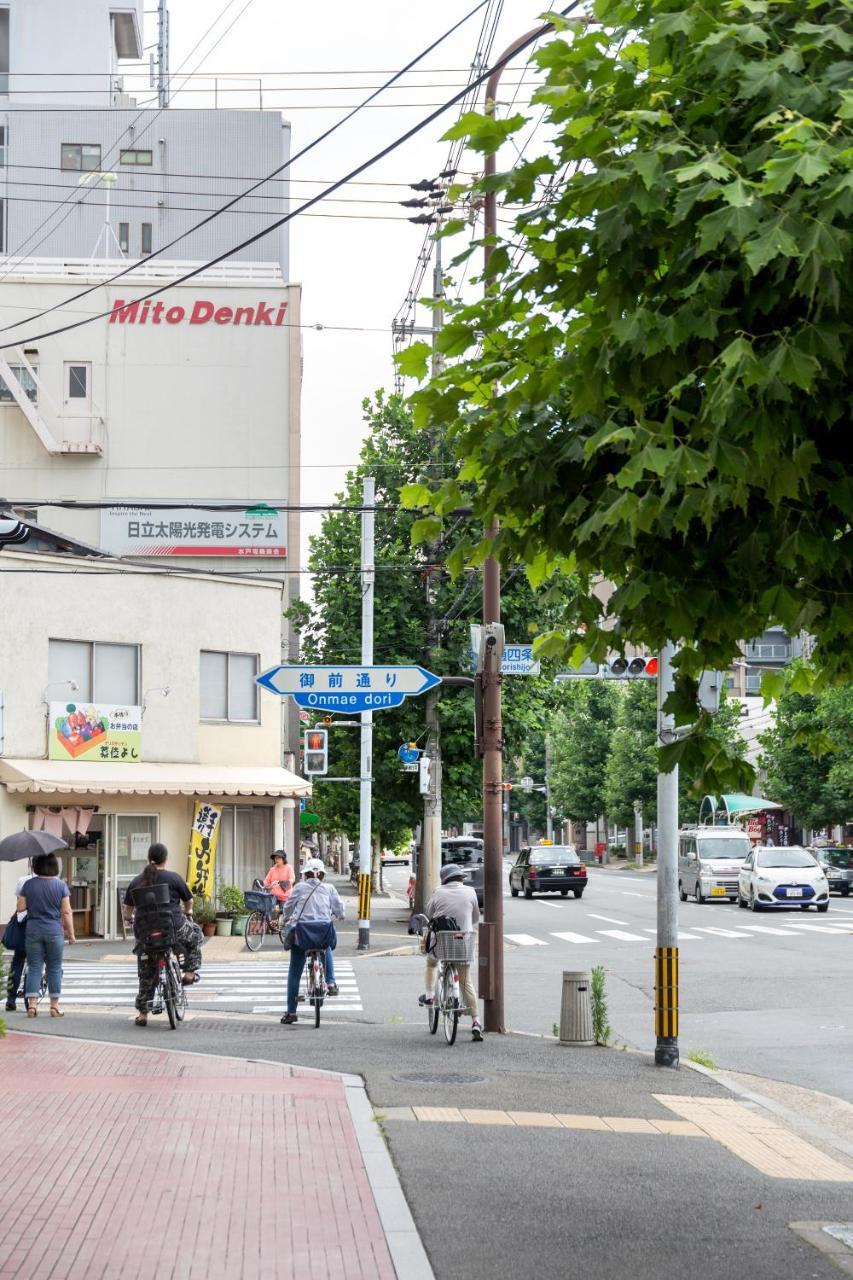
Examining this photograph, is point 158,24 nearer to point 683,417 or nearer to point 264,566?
point 264,566

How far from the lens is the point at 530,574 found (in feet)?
23.9

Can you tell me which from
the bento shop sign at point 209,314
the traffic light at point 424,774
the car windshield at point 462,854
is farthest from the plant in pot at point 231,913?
the bento shop sign at point 209,314

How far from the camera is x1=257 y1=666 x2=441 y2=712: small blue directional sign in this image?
21.2m

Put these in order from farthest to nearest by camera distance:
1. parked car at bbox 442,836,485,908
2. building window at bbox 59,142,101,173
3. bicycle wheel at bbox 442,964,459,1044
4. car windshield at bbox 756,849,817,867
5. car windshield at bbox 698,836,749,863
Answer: building window at bbox 59,142,101,173
parked car at bbox 442,836,485,908
car windshield at bbox 698,836,749,863
car windshield at bbox 756,849,817,867
bicycle wheel at bbox 442,964,459,1044

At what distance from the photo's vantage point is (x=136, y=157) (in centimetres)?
5700

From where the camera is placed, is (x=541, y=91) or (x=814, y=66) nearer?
(x=814, y=66)

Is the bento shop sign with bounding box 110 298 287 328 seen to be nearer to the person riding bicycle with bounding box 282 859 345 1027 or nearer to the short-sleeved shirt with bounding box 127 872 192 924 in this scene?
the person riding bicycle with bounding box 282 859 345 1027

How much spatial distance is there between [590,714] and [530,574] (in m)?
94.6

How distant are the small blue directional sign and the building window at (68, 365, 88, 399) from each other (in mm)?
28968

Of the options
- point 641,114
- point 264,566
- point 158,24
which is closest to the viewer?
point 641,114

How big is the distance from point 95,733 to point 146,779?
1.42 metres

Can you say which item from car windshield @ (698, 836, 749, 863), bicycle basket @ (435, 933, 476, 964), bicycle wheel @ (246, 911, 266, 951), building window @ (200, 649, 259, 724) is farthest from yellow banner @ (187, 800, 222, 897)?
car windshield @ (698, 836, 749, 863)

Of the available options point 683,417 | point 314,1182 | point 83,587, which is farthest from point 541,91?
point 83,587

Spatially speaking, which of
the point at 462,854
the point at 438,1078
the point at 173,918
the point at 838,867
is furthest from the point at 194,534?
the point at 438,1078
